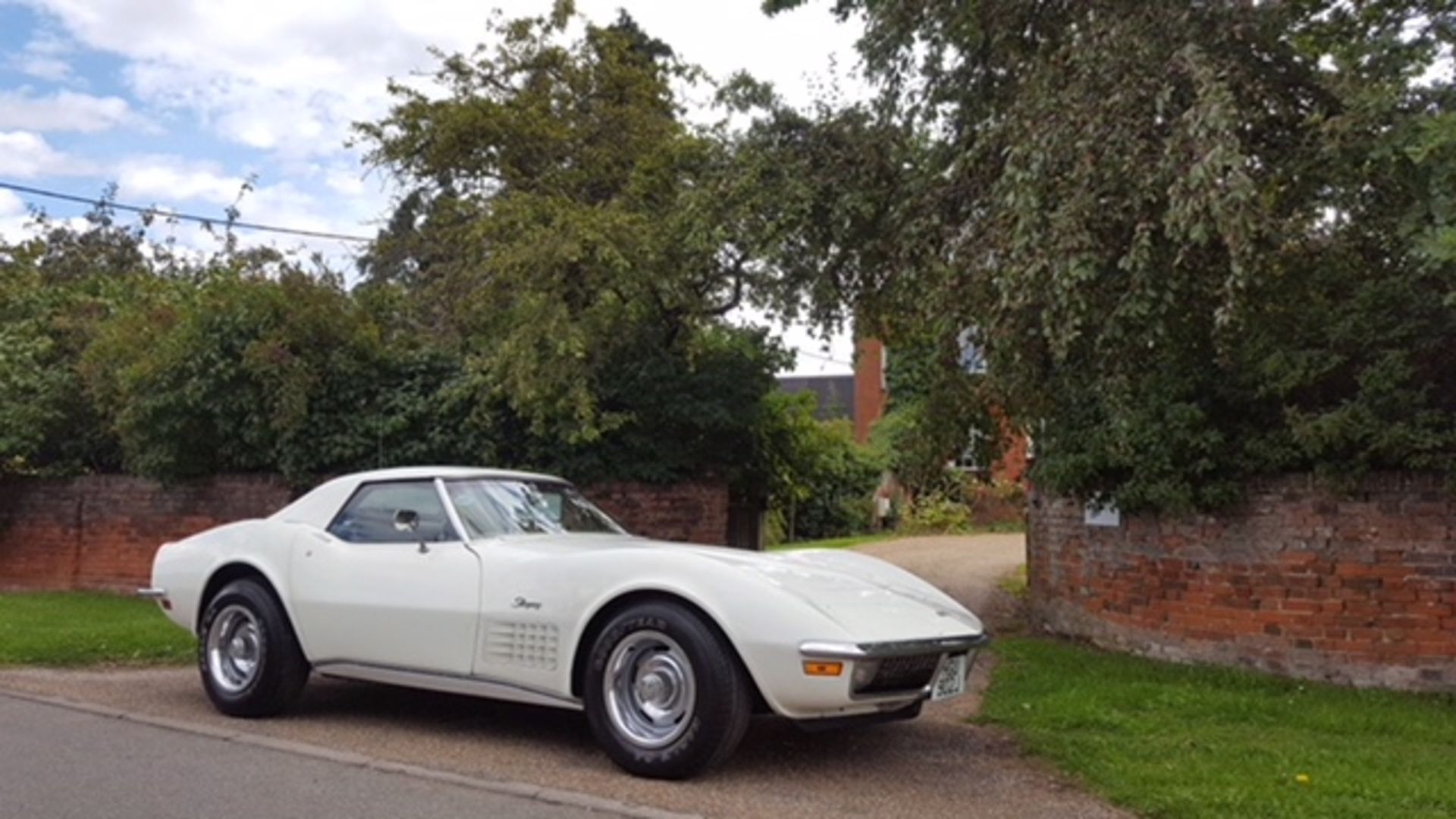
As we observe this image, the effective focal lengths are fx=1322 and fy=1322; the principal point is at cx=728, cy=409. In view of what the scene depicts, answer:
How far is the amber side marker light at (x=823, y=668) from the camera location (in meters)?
5.64

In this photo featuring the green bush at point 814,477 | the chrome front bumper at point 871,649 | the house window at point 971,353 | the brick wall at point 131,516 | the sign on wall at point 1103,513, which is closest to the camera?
the chrome front bumper at point 871,649

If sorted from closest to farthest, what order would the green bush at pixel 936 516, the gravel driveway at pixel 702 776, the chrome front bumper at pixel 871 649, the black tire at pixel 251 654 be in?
the chrome front bumper at pixel 871 649 < the gravel driveway at pixel 702 776 < the black tire at pixel 251 654 < the green bush at pixel 936 516

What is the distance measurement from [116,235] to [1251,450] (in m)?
23.8

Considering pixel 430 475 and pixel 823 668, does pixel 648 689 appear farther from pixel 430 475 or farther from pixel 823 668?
pixel 430 475

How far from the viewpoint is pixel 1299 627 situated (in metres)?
9.05

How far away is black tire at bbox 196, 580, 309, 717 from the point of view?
7.43 meters

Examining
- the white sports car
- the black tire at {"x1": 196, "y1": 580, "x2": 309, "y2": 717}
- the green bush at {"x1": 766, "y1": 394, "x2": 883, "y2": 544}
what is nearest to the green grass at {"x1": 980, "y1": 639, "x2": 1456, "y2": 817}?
the white sports car

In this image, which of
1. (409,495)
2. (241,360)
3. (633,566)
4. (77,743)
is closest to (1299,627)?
(633,566)

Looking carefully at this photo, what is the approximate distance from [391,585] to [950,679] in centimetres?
298

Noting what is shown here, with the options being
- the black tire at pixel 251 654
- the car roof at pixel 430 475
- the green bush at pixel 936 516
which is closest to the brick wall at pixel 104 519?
the black tire at pixel 251 654

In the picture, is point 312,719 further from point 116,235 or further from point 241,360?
point 116,235

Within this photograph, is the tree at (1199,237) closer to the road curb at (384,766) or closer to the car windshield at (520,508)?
the car windshield at (520,508)

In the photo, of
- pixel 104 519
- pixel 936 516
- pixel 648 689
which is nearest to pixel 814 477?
pixel 104 519

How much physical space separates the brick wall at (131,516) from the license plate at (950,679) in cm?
738
